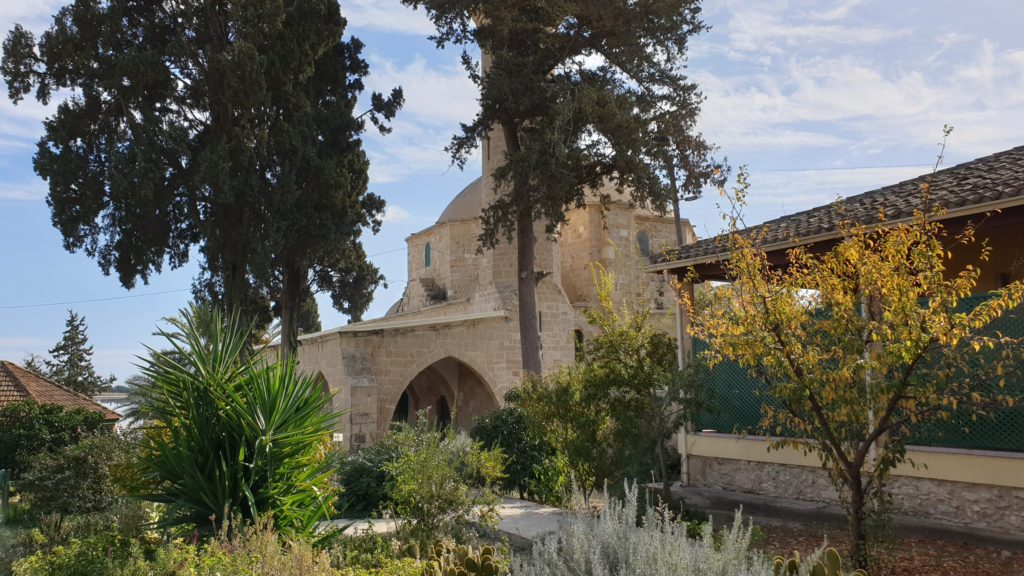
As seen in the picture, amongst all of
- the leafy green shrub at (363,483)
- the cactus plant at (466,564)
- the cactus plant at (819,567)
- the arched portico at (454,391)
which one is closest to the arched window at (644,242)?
the arched portico at (454,391)

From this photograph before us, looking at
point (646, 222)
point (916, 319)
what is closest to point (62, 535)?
point (916, 319)

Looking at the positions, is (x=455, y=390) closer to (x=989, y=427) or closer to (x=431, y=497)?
(x=431, y=497)

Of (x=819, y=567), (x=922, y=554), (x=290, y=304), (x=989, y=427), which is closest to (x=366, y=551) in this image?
(x=819, y=567)

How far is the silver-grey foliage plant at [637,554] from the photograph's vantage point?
155 inches

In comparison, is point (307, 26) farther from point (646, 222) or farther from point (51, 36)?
point (646, 222)

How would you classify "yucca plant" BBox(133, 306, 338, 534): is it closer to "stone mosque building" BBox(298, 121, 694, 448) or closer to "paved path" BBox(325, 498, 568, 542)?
"paved path" BBox(325, 498, 568, 542)

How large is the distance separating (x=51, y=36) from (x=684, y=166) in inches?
569

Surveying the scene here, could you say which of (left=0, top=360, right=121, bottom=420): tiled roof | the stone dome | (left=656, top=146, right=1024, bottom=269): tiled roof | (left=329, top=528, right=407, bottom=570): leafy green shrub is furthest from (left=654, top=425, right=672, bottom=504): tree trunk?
the stone dome

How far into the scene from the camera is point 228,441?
6.18m

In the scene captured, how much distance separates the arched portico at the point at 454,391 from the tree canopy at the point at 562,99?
7.00 m

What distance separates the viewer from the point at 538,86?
1631 centimetres

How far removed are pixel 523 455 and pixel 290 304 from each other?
34.0 feet

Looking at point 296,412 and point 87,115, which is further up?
point 87,115

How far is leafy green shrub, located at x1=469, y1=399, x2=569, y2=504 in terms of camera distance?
33.8ft
